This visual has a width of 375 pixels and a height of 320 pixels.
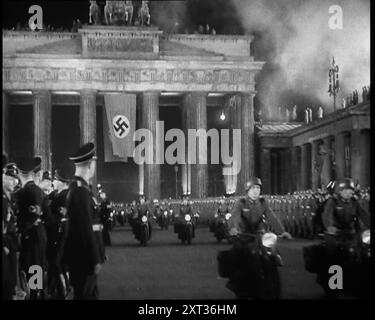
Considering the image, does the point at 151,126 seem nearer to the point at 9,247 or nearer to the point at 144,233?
the point at 144,233

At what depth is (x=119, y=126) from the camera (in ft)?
173

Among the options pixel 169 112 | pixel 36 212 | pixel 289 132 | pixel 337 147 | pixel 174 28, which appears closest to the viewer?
pixel 36 212

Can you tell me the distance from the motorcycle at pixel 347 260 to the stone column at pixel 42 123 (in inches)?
1887

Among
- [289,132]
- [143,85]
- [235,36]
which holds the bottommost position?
[289,132]

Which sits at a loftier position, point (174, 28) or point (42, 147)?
point (174, 28)

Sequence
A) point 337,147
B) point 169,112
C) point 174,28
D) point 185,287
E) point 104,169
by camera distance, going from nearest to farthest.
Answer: point 185,287, point 337,147, point 174,28, point 104,169, point 169,112

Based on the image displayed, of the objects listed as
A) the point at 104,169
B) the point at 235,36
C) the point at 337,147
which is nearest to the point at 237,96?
the point at 235,36

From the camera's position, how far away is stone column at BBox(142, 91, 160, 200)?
62.5 metres

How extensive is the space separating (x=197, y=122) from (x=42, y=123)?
12519 mm

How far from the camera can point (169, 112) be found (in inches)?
2778

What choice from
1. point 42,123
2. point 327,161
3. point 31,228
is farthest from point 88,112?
point 31,228
